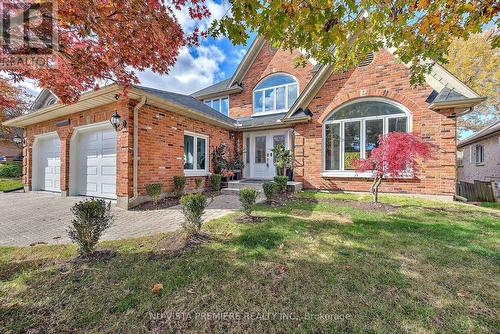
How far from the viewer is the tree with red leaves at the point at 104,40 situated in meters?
3.45

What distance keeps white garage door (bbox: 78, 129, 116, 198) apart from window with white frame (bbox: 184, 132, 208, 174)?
8.90 ft

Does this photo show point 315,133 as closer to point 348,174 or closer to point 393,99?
point 348,174

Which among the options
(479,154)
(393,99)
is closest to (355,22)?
(393,99)

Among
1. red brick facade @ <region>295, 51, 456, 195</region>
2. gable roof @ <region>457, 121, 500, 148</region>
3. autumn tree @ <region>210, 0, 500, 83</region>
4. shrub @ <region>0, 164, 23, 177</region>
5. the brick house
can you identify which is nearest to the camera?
autumn tree @ <region>210, 0, 500, 83</region>

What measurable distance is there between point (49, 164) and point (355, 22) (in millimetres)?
14476

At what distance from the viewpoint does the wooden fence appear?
903cm

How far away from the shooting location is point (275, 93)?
13250 millimetres

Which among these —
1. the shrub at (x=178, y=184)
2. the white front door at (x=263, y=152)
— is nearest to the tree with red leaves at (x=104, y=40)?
the shrub at (x=178, y=184)

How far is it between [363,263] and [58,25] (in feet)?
20.5

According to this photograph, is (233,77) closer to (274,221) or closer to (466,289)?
(274,221)

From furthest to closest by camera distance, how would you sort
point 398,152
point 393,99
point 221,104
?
point 221,104 → point 393,99 → point 398,152

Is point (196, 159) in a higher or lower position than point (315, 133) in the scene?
lower

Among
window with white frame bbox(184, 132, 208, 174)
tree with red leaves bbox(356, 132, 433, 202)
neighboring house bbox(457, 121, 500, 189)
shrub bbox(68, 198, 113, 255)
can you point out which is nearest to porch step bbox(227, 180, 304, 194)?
window with white frame bbox(184, 132, 208, 174)

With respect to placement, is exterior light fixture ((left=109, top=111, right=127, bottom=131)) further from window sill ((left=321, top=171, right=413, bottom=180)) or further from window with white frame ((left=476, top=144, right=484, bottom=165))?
window with white frame ((left=476, top=144, right=484, bottom=165))
